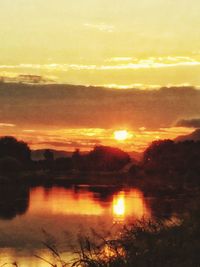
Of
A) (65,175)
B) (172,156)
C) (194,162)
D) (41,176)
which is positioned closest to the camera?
(194,162)

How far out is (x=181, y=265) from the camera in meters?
10.4

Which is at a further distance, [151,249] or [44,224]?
[44,224]

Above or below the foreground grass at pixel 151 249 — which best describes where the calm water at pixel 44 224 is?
above

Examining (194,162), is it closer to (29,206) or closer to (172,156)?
(172,156)

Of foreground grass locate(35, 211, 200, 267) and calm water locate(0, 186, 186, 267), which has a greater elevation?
calm water locate(0, 186, 186, 267)

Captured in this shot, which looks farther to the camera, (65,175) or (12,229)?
(65,175)

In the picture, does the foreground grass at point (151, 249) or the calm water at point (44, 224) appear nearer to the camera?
the foreground grass at point (151, 249)

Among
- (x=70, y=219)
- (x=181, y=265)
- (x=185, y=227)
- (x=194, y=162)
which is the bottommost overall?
(x=181, y=265)

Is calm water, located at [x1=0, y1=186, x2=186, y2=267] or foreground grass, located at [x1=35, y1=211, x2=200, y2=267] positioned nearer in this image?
foreground grass, located at [x1=35, y1=211, x2=200, y2=267]

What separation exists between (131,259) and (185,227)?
13.1 ft

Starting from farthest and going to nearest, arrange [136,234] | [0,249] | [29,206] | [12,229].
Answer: [29,206], [12,229], [0,249], [136,234]

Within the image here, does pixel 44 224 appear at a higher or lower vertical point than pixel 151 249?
higher

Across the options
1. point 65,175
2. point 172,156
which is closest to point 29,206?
point 172,156

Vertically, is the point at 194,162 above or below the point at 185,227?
above
